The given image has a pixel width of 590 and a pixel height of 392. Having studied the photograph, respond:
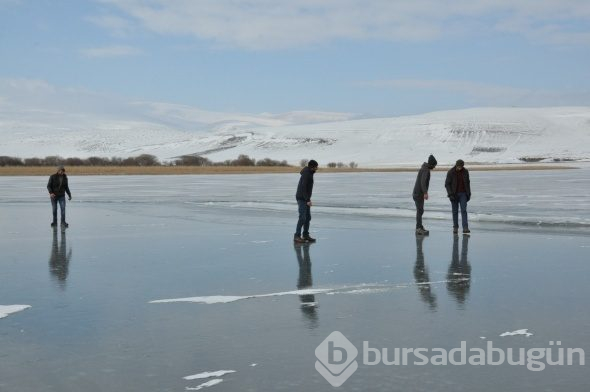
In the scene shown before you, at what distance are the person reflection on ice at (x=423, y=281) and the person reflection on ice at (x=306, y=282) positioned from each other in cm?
121

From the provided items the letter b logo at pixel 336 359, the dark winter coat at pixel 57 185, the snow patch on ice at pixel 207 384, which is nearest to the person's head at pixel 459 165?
the dark winter coat at pixel 57 185

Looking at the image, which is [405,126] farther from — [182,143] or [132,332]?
[132,332]

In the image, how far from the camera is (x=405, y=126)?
160 m

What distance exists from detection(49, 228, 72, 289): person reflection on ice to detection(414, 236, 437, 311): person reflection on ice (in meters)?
4.24

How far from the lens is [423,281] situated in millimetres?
9469

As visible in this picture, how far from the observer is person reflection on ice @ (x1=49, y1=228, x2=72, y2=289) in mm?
9890

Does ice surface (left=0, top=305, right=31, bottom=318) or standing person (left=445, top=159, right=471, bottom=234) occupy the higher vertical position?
standing person (left=445, top=159, right=471, bottom=234)

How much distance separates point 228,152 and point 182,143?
2132 cm

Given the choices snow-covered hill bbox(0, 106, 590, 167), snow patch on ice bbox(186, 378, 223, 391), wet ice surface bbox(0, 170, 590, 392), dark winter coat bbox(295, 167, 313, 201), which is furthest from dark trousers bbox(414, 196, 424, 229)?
snow-covered hill bbox(0, 106, 590, 167)

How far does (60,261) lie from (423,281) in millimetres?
5500

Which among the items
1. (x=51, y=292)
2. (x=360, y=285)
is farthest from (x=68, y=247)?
(x=360, y=285)

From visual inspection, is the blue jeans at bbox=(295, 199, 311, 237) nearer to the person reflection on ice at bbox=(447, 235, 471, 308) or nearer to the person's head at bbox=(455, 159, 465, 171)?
the person reflection on ice at bbox=(447, 235, 471, 308)

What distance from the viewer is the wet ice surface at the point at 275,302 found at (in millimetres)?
5547

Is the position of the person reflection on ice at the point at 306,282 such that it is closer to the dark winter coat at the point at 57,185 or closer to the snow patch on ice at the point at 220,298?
the snow patch on ice at the point at 220,298
